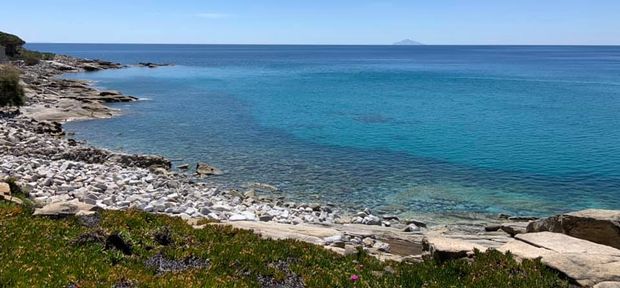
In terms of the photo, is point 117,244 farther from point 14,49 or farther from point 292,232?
point 14,49

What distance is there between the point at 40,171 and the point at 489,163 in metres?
32.6

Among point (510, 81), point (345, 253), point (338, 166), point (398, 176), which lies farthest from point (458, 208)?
point (510, 81)

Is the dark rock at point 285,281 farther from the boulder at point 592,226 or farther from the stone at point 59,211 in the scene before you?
the boulder at point 592,226

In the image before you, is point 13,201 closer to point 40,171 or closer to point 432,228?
point 40,171

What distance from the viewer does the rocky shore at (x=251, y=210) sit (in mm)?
14945

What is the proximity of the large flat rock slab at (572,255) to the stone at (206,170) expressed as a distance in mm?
25565

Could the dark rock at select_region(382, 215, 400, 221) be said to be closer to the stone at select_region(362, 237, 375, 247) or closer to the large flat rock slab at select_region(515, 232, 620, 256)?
the stone at select_region(362, 237, 375, 247)

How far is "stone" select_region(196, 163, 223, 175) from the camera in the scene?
37.5 meters

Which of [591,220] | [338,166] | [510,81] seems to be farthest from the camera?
[510,81]

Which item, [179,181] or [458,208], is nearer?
[458,208]

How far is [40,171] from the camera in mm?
31172

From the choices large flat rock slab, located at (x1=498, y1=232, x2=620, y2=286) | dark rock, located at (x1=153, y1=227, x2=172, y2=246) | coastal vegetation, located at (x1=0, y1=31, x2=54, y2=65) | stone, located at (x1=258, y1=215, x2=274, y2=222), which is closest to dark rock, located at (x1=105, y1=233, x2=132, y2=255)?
dark rock, located at (x1=153, y1=227, x2=172, y2=246)

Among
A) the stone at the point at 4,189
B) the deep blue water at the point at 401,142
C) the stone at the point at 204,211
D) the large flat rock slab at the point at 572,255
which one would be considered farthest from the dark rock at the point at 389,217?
the stone at the point at 4,189

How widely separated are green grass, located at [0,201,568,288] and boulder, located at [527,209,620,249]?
5196mm
